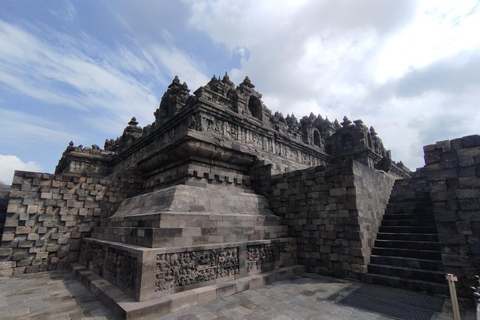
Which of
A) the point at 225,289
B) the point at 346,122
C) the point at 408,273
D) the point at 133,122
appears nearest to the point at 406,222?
the point at 408,273

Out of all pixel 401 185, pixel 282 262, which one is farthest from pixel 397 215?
pixel 282 262

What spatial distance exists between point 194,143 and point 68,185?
5663 millimetres

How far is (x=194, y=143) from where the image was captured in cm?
814

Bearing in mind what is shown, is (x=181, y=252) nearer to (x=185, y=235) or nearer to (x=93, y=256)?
(x=185, y=235)

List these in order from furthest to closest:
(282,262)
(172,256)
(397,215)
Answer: (397,215)
(282,262)
(172,256)

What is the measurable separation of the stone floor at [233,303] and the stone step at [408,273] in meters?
0.90

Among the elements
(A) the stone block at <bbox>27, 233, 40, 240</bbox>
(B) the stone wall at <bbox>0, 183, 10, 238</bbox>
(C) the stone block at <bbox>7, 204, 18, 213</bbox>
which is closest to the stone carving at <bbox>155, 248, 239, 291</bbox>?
(A) the stone block at <bbox>27, 233, 40, 240</bbox>

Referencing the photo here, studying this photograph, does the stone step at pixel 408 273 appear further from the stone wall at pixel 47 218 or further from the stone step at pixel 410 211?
the stone wall at pixel 47 218

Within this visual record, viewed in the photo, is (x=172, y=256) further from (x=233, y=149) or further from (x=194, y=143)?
(x=233, y=149)

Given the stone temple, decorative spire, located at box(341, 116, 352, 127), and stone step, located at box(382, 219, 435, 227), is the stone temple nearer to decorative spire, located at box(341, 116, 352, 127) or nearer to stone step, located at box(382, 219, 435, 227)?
stone step, located at box(382, 219, 435, 227)

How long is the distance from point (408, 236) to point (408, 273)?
1.78 metres

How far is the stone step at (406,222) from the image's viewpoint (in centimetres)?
778

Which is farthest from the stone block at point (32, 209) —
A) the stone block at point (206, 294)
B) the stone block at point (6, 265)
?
the stone block at point (206, 294)

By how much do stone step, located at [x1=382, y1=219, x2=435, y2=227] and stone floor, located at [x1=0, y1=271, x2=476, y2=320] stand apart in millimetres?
3404
